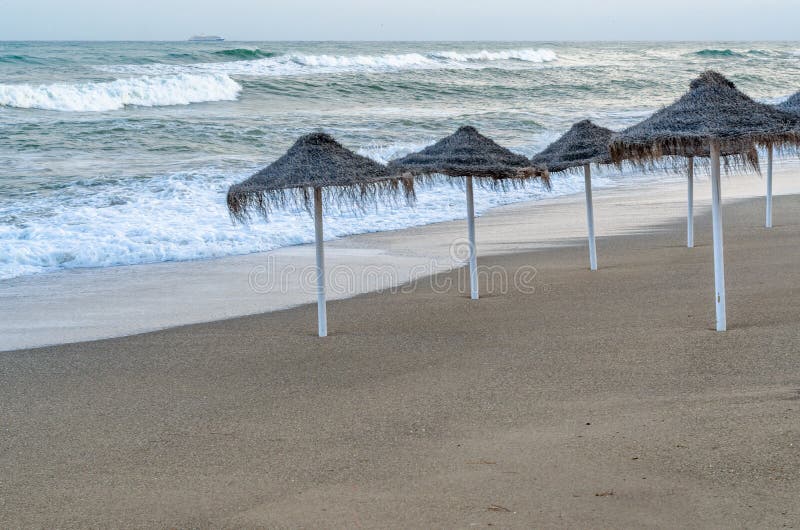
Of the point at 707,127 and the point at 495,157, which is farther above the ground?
the point at 707,127

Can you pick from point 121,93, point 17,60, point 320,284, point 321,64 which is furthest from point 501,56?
point 320,284

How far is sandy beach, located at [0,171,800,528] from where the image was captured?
406cm

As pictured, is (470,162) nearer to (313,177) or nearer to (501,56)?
(313,177)

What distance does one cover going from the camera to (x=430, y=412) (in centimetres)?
524

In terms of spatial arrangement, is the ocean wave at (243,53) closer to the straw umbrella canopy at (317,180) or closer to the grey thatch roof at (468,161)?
the grey thatch roof at (468,161)

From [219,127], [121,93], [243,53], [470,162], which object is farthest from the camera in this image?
[243,53]

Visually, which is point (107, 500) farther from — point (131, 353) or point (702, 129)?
point (702, 129)

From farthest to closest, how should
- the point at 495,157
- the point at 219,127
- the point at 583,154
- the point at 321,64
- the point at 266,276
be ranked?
1. the point at 321,64
2. the point at 219,127
3. the point at 266,276
4. the point at 583,154
5. the point at 495,157

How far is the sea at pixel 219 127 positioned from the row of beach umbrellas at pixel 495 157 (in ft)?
13.6

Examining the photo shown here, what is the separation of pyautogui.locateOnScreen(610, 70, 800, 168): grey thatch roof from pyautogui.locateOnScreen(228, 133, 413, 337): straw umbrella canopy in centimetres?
193

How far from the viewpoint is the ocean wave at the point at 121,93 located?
27.1 metres

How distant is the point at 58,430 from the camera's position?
5.22 meters

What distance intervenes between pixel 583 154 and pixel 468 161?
1.87 metres

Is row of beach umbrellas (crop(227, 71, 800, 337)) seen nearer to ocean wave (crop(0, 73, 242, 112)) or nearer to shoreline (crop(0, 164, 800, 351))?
shoreline (crop(0, 164, 800, 351))
